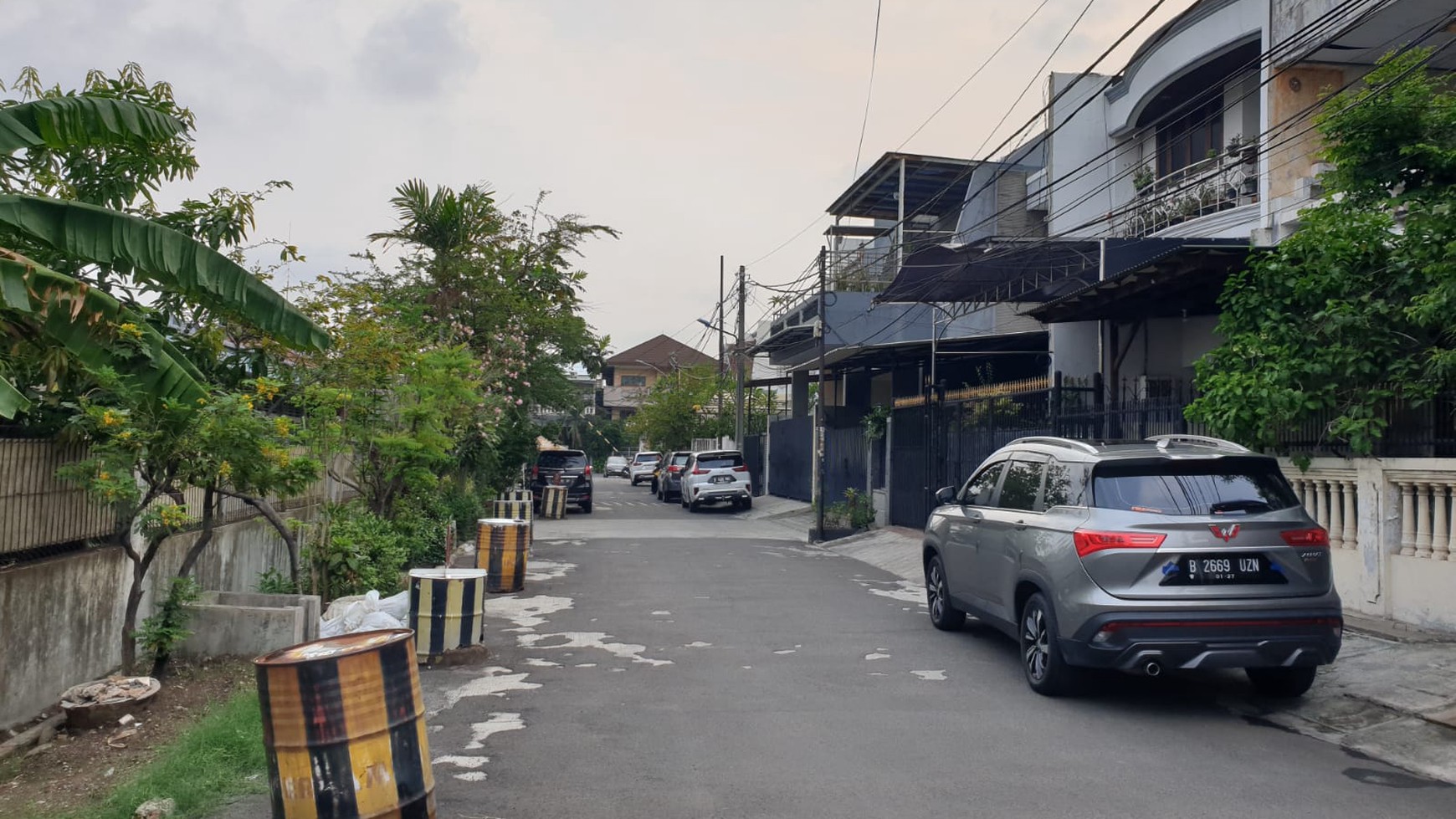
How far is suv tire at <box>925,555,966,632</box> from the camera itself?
10.5 meters

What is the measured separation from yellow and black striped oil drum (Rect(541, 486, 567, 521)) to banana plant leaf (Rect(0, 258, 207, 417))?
21.5 meters

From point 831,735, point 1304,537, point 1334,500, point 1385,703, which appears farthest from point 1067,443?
point 1334,500

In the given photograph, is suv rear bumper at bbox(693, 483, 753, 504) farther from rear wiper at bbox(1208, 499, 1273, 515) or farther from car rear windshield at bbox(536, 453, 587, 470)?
rear wiper at bbox(1208, 499, 1273, 515)

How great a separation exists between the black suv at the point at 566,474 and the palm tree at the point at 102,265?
73.2 feet

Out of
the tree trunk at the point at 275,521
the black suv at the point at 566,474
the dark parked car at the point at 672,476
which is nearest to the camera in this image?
the tree trunk at the point at 275,521

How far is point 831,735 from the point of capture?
22.3 ft

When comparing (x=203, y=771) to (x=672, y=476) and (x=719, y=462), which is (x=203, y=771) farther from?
(x=672, y=476)

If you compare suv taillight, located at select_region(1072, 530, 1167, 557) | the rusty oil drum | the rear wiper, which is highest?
the rear wiper

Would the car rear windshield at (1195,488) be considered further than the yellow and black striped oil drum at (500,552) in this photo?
No

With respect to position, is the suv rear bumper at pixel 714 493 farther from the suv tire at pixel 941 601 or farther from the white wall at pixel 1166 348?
the suv tire at pixel 941 601

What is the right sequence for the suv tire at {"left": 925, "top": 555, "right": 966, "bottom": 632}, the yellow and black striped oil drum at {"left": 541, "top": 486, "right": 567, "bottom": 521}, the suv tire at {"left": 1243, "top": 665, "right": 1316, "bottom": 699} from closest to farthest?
the suv tire at {"left": 1243, "top": 665, "right": 1316, "bottom": 699}, the suv tire at {"left": 925, "top": 555, "right": 966, "bottom": 632}, the yellow and black striped oil drum at {"left": 541, "top": 486, "right": 567, "bottom": 521}

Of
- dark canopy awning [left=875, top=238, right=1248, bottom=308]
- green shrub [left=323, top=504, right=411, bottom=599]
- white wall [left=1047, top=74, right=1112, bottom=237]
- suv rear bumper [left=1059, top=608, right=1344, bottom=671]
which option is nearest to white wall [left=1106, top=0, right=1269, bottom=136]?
white wall [left=1047, top=74, right=1112, bottom=237]

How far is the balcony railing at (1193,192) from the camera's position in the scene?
16734 millimetres

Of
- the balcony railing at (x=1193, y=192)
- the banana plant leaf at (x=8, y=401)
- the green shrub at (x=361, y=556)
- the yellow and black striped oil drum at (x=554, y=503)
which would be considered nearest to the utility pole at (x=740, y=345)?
the yellow and black striped oil drum at (x=554, y=503)
